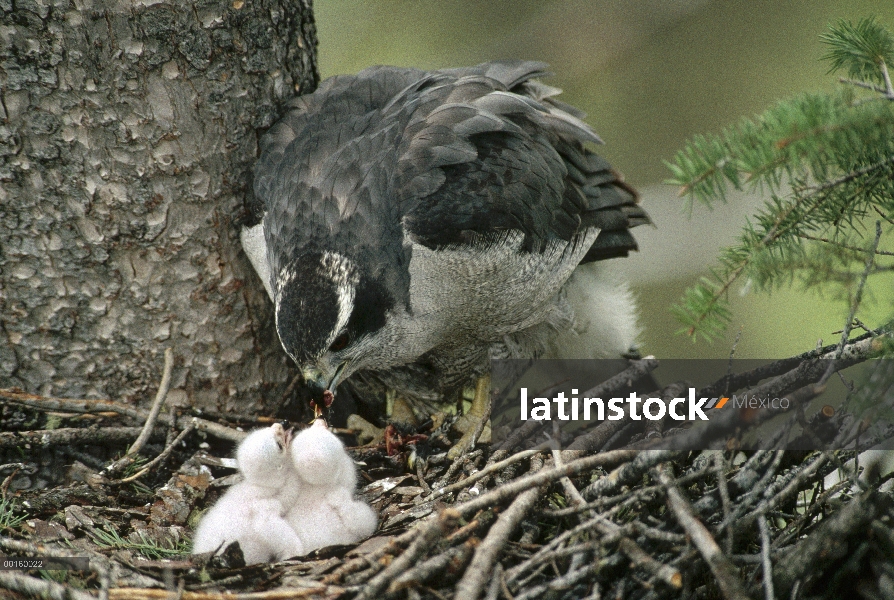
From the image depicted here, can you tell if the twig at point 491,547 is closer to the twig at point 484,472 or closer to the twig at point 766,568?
the twig at point 484,472

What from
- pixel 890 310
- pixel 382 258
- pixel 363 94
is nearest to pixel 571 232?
pixel 382 258

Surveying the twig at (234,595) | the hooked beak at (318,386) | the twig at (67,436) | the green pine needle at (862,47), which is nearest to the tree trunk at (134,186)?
the twig at (67,436)

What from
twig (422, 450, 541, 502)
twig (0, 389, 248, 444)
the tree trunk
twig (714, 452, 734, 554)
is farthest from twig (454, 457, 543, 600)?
the tree trunk

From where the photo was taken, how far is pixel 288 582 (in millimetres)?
2223

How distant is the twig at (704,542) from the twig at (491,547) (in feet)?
1.28

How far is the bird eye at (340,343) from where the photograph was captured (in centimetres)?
297

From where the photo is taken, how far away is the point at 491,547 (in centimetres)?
209

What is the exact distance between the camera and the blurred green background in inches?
229

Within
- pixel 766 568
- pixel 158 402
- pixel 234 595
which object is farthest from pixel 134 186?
pixel 766 568

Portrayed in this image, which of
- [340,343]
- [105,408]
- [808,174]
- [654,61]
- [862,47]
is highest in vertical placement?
[654,61]

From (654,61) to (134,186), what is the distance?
4.91m

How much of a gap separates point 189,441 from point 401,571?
1698 millimetres

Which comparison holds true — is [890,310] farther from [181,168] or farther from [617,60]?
[617,60]

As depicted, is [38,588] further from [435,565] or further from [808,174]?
[808,174]
